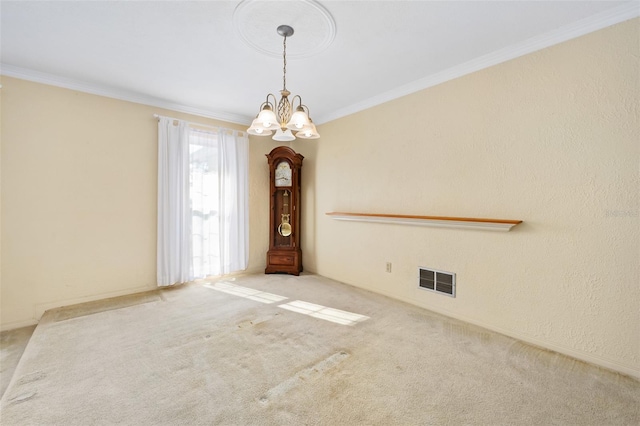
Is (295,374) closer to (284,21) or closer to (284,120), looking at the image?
(284,120)

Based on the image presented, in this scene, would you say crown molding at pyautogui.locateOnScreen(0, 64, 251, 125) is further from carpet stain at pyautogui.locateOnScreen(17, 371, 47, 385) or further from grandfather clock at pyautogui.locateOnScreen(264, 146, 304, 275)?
carpet stain at pyautogui.locateOnScreen(17, 371, 47, 385)

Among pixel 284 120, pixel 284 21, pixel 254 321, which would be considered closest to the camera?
pixel 284 21

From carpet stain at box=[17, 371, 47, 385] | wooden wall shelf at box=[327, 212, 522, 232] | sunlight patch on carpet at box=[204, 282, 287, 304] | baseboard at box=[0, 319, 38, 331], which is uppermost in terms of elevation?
wooden wall shelf at box=[327, 212, 522, 232]

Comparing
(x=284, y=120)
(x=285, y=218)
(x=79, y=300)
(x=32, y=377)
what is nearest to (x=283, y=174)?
(x=285, y=218)

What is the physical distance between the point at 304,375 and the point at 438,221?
190 centimetres

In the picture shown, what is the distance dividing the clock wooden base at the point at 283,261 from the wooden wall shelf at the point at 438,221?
43.7 inches

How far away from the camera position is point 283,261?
4395 mm

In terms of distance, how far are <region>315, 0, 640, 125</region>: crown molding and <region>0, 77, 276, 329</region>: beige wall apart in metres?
3.06

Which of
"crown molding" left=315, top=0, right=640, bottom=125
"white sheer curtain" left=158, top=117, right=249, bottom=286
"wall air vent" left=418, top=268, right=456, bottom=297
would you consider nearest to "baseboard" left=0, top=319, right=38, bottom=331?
"white sheer curtain" left=158, top=117, right=249, bottom=286

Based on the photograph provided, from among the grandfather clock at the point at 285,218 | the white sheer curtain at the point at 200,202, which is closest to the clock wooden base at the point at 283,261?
the grandfather clock at the point at 285,218

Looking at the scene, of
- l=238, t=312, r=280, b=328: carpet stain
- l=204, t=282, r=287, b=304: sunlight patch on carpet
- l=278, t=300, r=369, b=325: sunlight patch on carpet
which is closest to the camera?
l=238, t=312, r=280, b=328: carpet stain

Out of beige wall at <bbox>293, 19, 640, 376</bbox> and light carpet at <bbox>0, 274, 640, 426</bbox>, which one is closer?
light carpet at <bbox>0, 274, 640, 426</bbox>

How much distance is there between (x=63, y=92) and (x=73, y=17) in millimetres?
1385

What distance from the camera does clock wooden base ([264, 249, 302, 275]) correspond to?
4.36 meters
